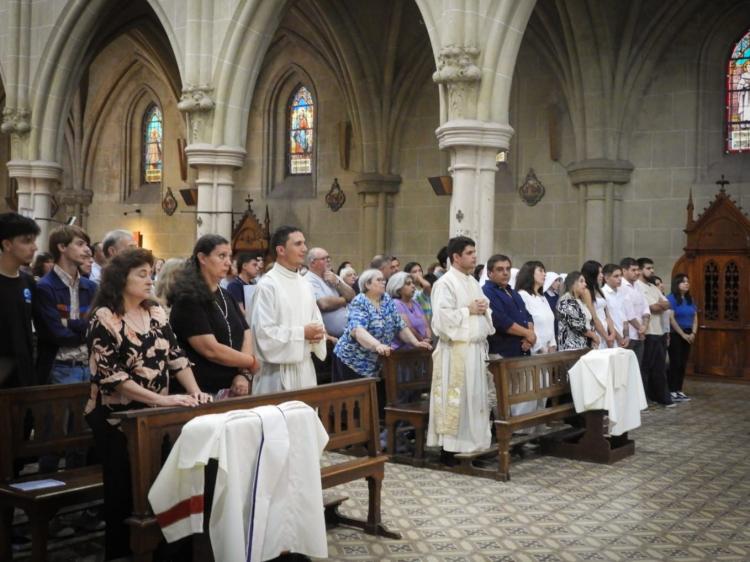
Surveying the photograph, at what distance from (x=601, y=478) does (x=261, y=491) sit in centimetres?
351

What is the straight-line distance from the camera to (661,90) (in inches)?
546

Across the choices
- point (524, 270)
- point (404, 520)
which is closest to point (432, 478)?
point (404, 520)

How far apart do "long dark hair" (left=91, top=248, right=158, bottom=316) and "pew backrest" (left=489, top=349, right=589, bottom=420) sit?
3168mm

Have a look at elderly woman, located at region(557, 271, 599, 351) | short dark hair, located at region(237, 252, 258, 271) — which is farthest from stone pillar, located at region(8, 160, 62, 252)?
elderly woman, located at region(557, 271, 599, 351)

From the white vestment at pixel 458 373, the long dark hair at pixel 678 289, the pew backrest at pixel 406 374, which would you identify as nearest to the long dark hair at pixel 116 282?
the white vestment at pixel 458 373

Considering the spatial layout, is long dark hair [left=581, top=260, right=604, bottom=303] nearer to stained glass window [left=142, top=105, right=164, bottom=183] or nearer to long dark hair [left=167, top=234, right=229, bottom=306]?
long dark hair [left=167, top=234, right=229, bottom=306]

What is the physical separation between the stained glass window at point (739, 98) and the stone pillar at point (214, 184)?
789 cm

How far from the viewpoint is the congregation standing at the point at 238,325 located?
149 inches

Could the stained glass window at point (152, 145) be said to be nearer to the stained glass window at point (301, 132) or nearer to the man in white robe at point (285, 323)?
the stained glass window at point (301, 132)

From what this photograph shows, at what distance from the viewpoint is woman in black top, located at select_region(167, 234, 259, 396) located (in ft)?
14.1

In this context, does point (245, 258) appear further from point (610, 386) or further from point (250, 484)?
point (250, 484)

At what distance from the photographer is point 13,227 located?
4.41 metres

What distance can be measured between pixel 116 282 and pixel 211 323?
0.71 meters

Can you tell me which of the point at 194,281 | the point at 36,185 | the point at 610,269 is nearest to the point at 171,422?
the point at 194,281
